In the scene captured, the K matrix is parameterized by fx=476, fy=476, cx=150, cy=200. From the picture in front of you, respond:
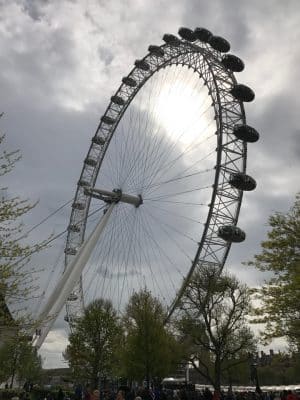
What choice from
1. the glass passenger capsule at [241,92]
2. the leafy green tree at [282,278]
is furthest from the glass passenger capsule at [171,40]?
the leafy green tree at [282,278]

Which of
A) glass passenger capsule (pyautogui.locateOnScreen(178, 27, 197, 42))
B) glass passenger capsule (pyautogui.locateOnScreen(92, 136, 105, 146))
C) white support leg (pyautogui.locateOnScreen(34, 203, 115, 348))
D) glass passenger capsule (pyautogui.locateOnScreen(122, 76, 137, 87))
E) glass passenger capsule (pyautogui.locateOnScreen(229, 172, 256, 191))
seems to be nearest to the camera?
white support leg (pyautogui.locateOnScreen(34, 203, 115, 348))

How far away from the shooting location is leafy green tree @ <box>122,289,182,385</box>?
35.3 m

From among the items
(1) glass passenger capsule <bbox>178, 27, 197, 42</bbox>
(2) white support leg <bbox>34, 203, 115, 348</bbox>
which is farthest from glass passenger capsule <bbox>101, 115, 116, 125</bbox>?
(2) white support leg <bbox>34, 203, 115, 348</bbox>

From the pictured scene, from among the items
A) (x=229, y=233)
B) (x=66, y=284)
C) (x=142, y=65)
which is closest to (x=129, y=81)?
(x=142, y=65)

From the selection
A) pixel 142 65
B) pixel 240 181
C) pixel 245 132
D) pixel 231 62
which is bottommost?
pixel 240 181

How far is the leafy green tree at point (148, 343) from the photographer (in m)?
35.3

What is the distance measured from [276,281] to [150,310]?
23501 millimetres

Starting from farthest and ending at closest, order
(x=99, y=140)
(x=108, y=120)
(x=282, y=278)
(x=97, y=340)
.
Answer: (x=99, y=140) < (x=108, y=120) < (x=97, y=340) < (x=282, y=278)

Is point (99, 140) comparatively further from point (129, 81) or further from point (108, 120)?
point (129, 81)

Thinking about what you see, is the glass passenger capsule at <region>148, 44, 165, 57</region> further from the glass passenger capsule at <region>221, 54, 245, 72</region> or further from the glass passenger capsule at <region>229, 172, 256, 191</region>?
the glass passenger capsule at <region>229, 172, 256, 191</region>

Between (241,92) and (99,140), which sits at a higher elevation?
(99,140)

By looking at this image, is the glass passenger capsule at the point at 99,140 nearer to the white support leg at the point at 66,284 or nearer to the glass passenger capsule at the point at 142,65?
the glass passenger capsule at the point at 142,65

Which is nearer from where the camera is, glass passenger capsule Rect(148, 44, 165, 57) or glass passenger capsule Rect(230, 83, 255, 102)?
glass passenger capsule Rect(230, 83, 255, 102)

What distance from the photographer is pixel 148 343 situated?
3581 centimetres
